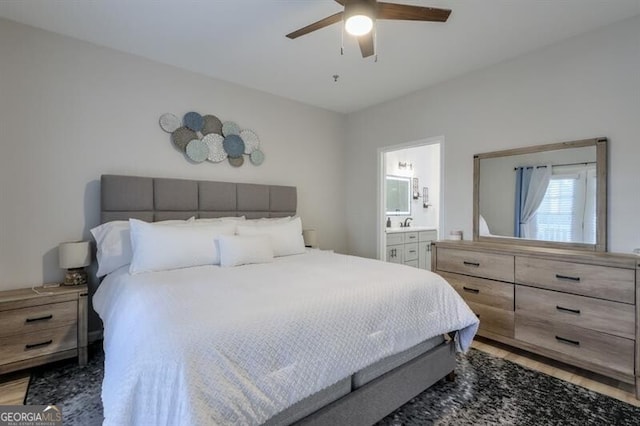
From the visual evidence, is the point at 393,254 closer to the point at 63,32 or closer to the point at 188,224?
the point at 188,224

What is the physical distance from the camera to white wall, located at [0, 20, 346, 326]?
2.37 metres

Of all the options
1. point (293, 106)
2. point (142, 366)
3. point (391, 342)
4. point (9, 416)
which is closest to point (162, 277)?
point (9, 416)

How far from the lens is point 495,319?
2.67m

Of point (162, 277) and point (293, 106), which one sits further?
point (293, 106)

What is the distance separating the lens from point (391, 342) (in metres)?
1.68

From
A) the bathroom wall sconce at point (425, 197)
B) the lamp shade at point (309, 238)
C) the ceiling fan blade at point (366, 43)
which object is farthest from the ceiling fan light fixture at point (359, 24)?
the bathroom wall sconce at point (425, 197)

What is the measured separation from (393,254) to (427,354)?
104 inches

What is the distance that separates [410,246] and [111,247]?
13.2 feet

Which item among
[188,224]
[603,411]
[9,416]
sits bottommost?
[603,411]

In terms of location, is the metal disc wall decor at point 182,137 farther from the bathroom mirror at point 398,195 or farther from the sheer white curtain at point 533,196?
the sheer white curtain at point 533,196

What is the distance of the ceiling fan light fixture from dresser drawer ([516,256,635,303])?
2181mm

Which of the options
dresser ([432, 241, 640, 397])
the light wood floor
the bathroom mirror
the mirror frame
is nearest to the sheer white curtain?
the mirror frame

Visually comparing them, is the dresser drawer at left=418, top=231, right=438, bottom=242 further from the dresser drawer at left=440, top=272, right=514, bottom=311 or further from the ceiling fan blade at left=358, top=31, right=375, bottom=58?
the ceiling fan blade at left=358, top=31, right=375, bottom=58

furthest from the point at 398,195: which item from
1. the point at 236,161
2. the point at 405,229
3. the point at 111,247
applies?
the point at 111,247
